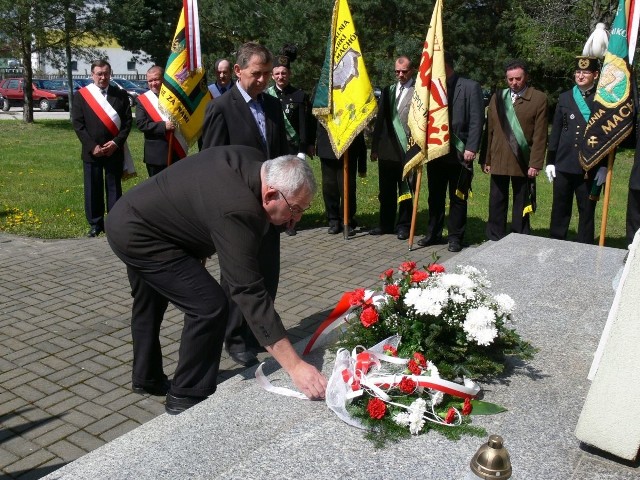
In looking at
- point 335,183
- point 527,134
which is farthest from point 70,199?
point 527,134

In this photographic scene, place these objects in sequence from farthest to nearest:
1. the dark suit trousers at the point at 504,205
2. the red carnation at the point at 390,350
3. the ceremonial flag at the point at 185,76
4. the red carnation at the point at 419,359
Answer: the dark suit trousers at the point at 504,205 → the ceremonial flag at the point at 185,76 → the red carnation at the point at 390,350 → the red carnation at the point at 419,359

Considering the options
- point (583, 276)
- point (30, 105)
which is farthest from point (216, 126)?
point (30, 105)

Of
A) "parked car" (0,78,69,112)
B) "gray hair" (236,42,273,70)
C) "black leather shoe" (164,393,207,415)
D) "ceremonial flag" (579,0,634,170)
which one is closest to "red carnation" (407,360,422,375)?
"black leather shoe" (164,393,207,415)

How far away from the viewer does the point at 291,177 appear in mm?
2939

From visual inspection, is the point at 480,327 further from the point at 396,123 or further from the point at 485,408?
the point at 396,123

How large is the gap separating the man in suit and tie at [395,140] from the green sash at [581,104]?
1797 mm

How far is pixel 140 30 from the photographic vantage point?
24.6 m

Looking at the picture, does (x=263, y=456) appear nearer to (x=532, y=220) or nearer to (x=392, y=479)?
(x=392, y=479)

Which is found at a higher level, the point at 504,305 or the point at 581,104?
the point at 581,104

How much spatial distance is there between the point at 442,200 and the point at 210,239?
4.92m

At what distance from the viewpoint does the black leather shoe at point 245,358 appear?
4398 millimetres

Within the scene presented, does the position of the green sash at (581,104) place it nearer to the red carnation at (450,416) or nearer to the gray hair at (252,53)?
the gray hair at (252,53)

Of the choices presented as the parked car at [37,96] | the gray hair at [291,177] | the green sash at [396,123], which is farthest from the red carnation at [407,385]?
the parked car at [37,96]

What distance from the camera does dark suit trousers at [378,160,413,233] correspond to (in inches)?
320
